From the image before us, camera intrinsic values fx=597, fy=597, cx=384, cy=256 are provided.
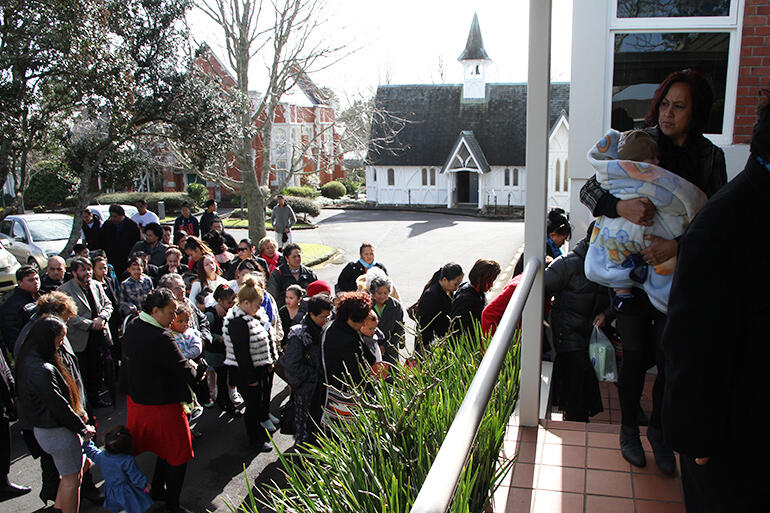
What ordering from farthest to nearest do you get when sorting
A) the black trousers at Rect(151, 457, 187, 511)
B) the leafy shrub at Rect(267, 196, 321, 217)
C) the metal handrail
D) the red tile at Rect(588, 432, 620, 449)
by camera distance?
1. the leafy shrub at Rect(267, 196, 321, 217)
2. the black trousers at Rect(151, 457, 187, 511)
3. the red tile at Rect(588, 432, 620, 449)
4. the metal handrail

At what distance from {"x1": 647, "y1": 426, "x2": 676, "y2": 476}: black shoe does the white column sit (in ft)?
2.14

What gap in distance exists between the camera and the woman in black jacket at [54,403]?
4.67 meters

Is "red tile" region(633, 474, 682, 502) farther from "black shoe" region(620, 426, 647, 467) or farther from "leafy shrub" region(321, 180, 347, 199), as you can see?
"leafy shrub" region(321, 180, 347, 199)

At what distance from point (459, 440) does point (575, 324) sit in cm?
339

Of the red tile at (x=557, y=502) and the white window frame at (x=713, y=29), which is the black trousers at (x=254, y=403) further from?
the white window frame at (x=713, y=29)

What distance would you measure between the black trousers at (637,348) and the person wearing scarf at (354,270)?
17.5ft

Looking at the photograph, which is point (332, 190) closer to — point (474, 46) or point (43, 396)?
point (474, 46)

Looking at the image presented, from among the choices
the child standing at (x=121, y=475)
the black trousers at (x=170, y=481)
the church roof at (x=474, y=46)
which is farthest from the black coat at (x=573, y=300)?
the church roof at (x=474, y=46)

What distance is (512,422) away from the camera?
357cm

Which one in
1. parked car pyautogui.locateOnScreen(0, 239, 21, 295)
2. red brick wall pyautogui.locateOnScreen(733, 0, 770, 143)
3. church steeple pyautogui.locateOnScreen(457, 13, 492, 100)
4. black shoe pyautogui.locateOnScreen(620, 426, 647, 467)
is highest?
church steeple pyautogui.locateOnScreen(457, 13, 492, 100)

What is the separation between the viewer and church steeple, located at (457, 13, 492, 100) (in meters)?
42.1

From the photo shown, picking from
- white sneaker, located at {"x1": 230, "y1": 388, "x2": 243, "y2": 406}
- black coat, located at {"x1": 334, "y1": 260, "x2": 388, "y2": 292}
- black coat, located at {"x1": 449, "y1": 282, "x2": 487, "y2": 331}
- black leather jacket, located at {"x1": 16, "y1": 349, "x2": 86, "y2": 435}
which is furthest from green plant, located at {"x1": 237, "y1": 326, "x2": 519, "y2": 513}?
black coat, located at {"x1": 334, "y1": 260, "x2": 388, "y2": 292}

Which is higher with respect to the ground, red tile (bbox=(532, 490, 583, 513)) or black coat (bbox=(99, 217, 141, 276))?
black coat (bbox=(99, 217, 141, 276))

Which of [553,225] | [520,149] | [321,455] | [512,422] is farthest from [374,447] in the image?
[520,149]
